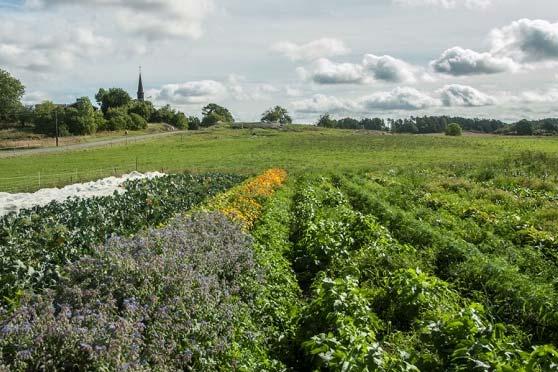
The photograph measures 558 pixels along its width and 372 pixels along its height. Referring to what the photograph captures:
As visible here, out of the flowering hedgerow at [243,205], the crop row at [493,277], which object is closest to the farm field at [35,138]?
the flowering hedgerow at [243,205]

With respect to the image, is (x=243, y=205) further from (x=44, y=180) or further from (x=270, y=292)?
(x=44, y=180)

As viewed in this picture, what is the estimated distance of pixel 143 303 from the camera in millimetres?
6180

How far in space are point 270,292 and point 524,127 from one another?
106999 mm

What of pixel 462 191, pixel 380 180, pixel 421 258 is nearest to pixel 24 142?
pixel 380 180

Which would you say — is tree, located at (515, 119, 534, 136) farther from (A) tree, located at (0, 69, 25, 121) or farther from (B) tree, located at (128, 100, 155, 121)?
(A) tree, located at (0, 69, 25, 121)

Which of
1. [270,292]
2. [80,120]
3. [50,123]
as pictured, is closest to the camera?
[270,292]

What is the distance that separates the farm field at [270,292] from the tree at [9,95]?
87.4 metres

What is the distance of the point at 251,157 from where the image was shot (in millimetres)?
54375

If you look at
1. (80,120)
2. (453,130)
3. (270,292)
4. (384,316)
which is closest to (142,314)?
(270,292)

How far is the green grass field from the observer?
133ft

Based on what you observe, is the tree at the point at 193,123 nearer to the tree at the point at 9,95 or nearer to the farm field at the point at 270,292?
the tree at the point at 9,95

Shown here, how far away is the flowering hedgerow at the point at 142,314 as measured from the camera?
4707 mm

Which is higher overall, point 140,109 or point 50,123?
point 140,109

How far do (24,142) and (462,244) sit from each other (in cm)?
7389
